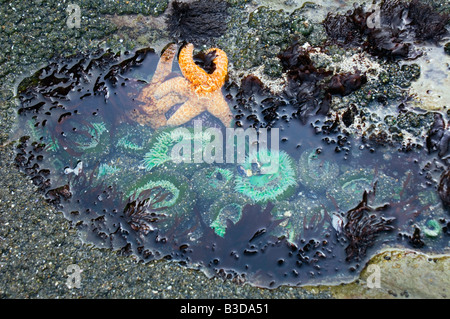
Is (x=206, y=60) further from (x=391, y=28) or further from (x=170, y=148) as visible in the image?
(x=391, y=28)

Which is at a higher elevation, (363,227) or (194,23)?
(194,23)

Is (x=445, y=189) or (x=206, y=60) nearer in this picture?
(x=445, y=189)

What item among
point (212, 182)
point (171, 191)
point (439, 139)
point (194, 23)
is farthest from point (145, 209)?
point (439, 139)

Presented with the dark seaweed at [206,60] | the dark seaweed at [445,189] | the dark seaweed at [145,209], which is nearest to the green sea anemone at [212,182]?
the dark seaweed at [145,209]

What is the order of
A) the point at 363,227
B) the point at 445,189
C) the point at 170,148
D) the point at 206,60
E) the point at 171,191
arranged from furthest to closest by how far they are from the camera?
1. the point at 206,60
2. the point at 170,148
3. the point at 171,191
4. the point at 445,189
5. the point at 363,227

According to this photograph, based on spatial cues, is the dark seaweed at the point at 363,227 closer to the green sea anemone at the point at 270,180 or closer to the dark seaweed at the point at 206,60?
the green sea anemone at the point at 270,180

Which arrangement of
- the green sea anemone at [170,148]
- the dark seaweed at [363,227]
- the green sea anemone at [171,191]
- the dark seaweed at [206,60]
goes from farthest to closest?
the dark seaweed at [206,60]
the green sea anemone at [170,148]
the green sea anemone at [171,191]
the dark seaweed at [363,227]
